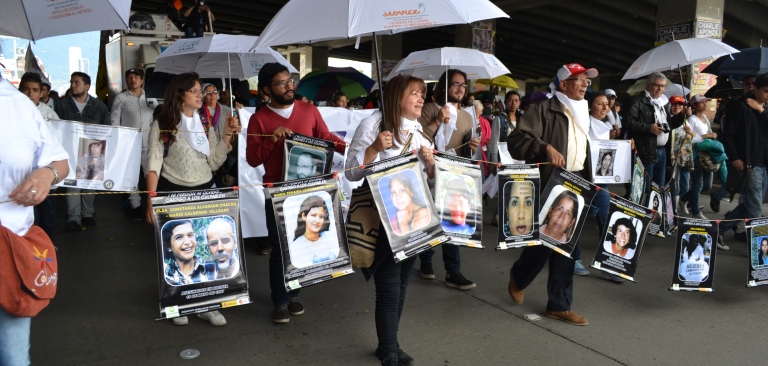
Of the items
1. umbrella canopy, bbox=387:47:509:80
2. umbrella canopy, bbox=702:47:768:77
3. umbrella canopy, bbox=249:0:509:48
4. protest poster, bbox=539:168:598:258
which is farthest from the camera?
umbrella canopy, bbox=702:47:768:77

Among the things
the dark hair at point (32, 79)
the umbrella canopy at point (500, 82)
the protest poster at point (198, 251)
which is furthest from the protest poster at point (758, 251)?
the umbrella canopy at point (500, 82)

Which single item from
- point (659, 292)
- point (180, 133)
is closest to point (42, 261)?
point (180, 133)

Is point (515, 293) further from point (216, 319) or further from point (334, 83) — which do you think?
point (334, 83)

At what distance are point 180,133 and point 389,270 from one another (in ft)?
6.74

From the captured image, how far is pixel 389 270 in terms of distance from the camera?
12.6ft

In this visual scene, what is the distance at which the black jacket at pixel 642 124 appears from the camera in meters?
7.38

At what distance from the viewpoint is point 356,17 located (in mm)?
3729

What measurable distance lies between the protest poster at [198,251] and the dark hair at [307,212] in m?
0.34

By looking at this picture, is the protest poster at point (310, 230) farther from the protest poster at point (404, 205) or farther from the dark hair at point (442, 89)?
the dark hair at point (442, 89)

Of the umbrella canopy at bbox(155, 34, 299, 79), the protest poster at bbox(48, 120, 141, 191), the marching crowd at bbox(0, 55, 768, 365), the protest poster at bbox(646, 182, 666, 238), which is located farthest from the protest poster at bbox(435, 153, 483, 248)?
the umbrella canopy at bbox(155, 34, 299, 79)

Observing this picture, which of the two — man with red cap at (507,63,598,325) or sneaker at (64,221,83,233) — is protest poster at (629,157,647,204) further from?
sneaker at (64,221,83,233)

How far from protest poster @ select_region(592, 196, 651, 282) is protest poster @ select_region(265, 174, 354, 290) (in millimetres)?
2241

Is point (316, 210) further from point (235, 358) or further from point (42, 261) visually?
point (42, 261)

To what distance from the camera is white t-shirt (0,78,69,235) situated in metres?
2.59
